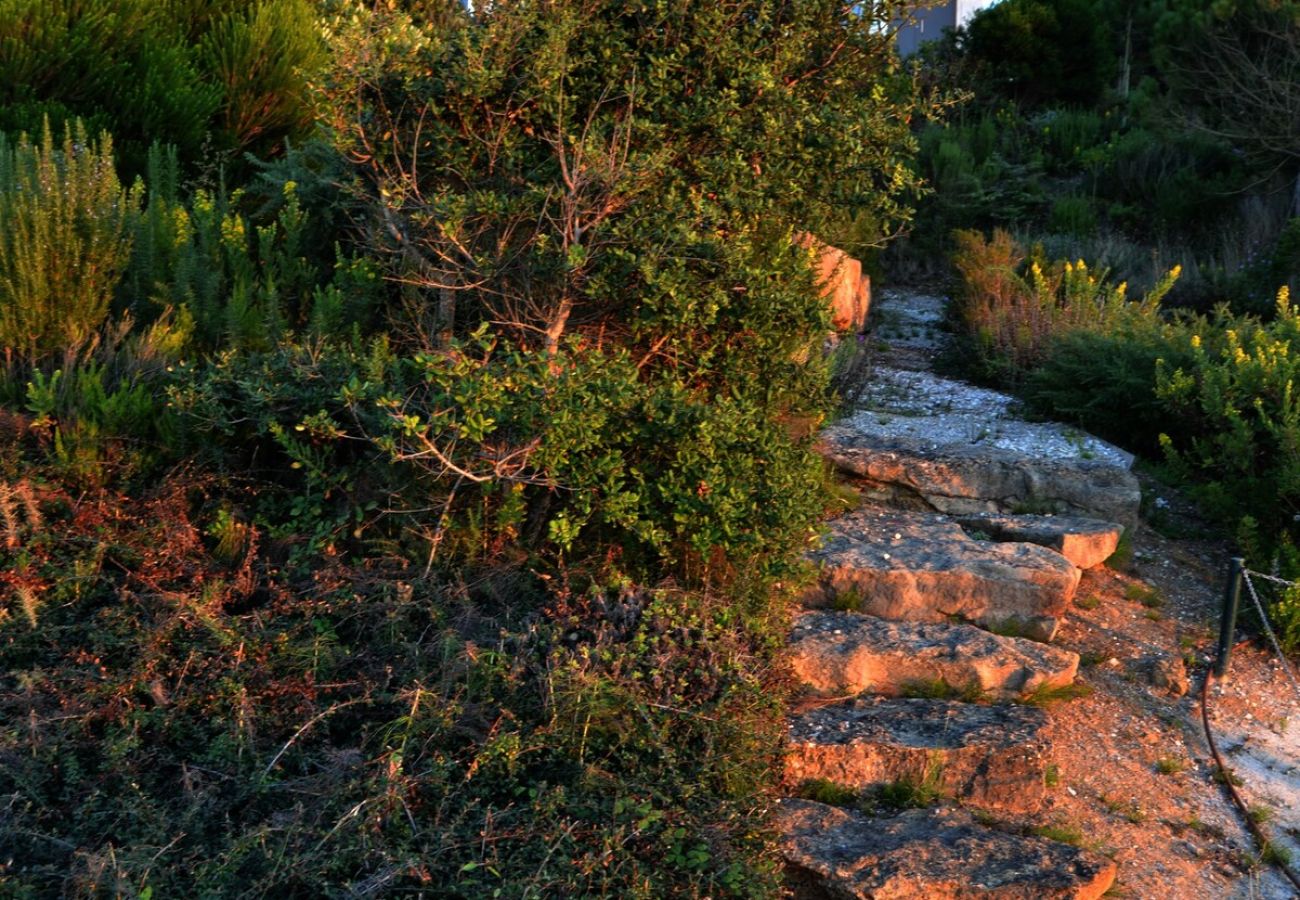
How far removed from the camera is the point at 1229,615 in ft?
16.6

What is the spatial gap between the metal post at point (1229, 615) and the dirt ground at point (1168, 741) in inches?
3.7

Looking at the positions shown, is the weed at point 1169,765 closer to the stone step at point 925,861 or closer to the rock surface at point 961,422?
the stone step at point 925,861

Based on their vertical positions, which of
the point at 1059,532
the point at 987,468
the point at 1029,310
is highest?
the point at 1029,310

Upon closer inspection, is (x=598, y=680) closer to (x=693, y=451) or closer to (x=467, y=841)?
(x=467, y=841)

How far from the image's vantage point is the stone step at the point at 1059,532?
565 cm

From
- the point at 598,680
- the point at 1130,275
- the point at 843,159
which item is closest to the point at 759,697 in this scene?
the point at 598,680

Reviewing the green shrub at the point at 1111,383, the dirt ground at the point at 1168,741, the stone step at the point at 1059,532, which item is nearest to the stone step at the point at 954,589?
the dirt ground at the point at 1168,741

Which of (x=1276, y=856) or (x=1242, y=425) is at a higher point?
(x=1242, y=425)

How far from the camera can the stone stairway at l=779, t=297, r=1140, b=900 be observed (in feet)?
12.2

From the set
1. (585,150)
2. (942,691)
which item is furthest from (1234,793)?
(585,150)

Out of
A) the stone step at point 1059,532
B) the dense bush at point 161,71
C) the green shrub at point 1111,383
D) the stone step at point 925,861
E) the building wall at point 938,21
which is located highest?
the building wall at point 938,21

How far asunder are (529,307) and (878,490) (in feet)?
7.13

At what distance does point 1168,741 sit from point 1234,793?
0.34 meters

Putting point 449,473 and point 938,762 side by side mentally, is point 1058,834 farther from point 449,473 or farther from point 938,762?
point 449,473
